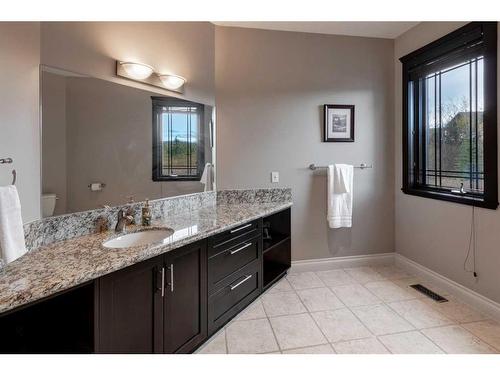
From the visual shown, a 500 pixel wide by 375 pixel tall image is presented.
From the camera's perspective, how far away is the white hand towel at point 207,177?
105 inches

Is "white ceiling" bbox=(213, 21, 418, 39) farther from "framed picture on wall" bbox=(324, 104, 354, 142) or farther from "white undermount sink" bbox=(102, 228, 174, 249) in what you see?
"white undermount sink" bbox=(102, 228, 174, 249)

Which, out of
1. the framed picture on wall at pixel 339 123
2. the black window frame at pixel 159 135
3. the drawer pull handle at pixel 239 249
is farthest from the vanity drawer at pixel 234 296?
the framed picture on wall at pixel 339 123

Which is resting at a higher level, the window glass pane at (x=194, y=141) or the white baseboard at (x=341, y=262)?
the window glass pane at (x=194, y=141)

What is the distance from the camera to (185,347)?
163 cm

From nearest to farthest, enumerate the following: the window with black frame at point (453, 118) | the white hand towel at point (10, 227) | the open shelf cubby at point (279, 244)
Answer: the white hand towel at point (10, 227)
the window with black frame at point (453, 118)
the open shelf cubby at point (279, 244)

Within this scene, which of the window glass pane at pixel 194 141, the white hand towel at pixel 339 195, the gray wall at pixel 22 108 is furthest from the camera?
the white hand towel at pixel 339 195

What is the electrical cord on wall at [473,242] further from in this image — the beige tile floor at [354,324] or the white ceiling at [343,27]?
the white ceiling at [343,27]

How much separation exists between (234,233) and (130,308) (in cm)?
90

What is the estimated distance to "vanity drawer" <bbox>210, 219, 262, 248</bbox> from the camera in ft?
6.16

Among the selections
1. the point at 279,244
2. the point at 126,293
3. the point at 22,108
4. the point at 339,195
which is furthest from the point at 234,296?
the point at 22,108

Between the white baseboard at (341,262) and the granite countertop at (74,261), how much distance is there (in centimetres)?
135
